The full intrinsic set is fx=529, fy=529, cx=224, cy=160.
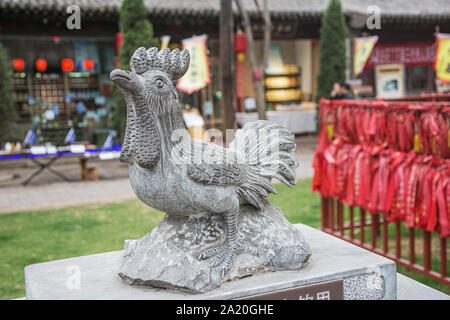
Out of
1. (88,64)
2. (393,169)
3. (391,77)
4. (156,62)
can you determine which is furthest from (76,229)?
(391,77)

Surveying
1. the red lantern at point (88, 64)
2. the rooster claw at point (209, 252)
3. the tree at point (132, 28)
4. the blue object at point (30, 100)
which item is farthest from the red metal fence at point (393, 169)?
the blue object at point (30, 100)

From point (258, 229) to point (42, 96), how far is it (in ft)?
33.9

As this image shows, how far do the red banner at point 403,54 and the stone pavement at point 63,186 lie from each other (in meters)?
3.96

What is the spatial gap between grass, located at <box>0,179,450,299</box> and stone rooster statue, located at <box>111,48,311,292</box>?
6.86 ft

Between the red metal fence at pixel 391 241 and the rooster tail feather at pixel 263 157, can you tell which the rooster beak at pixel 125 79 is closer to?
the rooster tail feather at pixel 263 157

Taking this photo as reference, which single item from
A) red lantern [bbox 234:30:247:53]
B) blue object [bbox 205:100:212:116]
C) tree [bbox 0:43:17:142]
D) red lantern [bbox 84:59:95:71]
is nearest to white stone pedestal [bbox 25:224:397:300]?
tree [bbox 0:43:17:142]

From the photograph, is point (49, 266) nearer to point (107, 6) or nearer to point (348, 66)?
point (107, 6)

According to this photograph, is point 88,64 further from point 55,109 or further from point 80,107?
point 55,109

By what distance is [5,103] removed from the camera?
32.4 ft

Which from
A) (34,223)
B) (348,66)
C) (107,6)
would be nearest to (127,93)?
(34,223)

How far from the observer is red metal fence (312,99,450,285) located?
371 centimetres

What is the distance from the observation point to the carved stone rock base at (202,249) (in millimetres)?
2242

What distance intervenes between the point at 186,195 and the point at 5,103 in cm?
869
